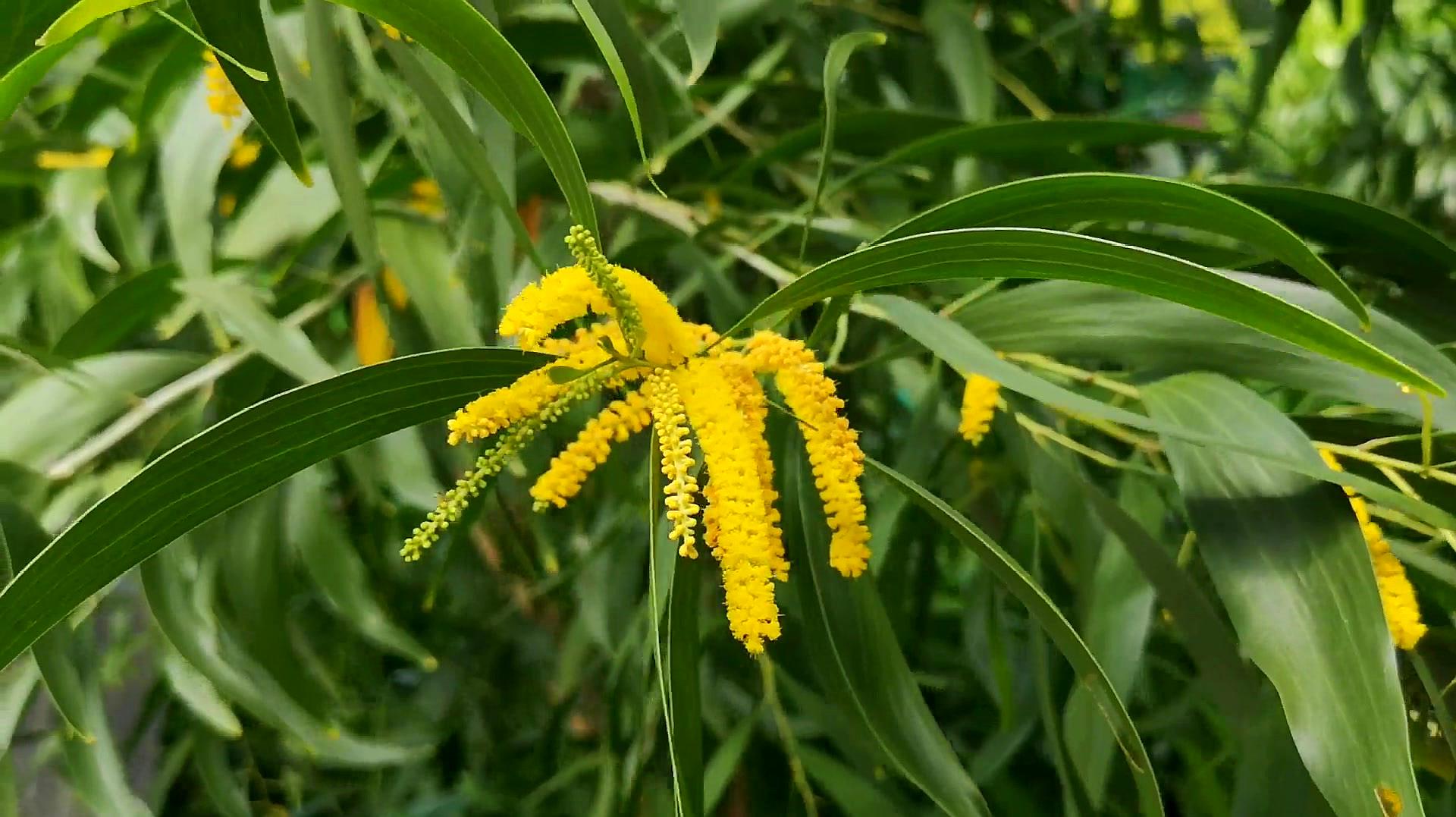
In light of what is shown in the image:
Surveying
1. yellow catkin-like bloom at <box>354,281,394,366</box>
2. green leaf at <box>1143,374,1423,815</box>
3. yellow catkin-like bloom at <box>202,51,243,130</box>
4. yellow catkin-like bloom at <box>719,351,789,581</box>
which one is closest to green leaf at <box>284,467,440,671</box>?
yellow catkin-like bloom at <box>354,281,394,366</box>

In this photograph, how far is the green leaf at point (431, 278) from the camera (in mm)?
556

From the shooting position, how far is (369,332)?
28.4 inches

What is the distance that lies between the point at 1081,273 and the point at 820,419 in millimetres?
98

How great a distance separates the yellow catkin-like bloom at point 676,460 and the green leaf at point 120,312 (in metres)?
0.39

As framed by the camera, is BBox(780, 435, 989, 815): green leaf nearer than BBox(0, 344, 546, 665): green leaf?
No

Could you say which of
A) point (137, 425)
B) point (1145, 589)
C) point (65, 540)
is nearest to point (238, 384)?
point (137, 425)

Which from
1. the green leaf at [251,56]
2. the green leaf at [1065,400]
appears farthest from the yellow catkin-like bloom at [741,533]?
the green leaf at [251,56]

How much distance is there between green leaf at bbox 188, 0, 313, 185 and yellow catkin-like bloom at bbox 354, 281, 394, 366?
26 centimetres

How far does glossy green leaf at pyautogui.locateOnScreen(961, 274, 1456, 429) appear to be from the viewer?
1.22 feet

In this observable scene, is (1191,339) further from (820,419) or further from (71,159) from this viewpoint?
(71,159)

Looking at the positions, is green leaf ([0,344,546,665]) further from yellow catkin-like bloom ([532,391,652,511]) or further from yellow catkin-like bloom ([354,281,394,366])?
yellow catkin-like bloom ([354,281,394,366])

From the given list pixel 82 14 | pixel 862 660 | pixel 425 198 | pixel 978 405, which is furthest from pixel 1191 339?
pixel 425 198

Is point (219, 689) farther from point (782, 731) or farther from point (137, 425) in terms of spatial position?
point (782, 731)

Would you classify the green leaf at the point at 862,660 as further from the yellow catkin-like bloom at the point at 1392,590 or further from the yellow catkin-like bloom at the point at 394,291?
the yellow catkin-like bloom at the point at 394,291
